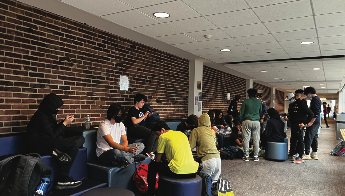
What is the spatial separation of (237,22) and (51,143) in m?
3.27

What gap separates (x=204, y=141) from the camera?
3.54 metres

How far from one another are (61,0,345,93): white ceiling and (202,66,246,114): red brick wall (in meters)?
3.22

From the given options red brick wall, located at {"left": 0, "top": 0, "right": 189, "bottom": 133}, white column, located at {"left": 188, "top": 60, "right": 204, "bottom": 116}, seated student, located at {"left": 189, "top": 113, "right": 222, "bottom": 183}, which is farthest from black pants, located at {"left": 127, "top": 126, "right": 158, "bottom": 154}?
white column, located at {"left": 188, "top": 60, "right": 204, "bottom": 116}

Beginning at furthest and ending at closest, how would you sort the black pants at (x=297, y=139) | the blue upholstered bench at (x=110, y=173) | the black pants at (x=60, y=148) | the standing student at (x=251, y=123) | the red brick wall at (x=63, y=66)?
the standing student at (x=251, y=123) → the black pants at (x=297, y=139) → the red brick wall at (x=63, y=66) → the blue upholstered bench at (x=110, y=173) → the black pants at (x=60, y=148)

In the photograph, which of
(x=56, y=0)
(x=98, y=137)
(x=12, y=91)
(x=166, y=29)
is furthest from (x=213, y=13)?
(x=12, y=91)

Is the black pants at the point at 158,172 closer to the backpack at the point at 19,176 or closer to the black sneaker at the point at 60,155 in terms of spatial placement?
the black sneaker at the point at 60,155

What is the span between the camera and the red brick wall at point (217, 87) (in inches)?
371

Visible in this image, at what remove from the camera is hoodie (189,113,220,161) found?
3.49 meters

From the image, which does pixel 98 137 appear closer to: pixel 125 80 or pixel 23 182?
pixel 23 182

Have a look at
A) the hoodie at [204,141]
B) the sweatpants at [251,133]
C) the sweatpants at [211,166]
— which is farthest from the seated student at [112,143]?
the sweatpants at [251,133]

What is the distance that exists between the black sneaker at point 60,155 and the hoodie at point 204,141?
162 cm

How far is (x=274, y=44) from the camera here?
565 cm

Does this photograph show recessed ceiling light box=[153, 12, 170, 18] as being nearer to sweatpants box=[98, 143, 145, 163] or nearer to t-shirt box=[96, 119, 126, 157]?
t-shirt box=[96, 119, 126, 157]

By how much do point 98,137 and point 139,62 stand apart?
2.89 m
